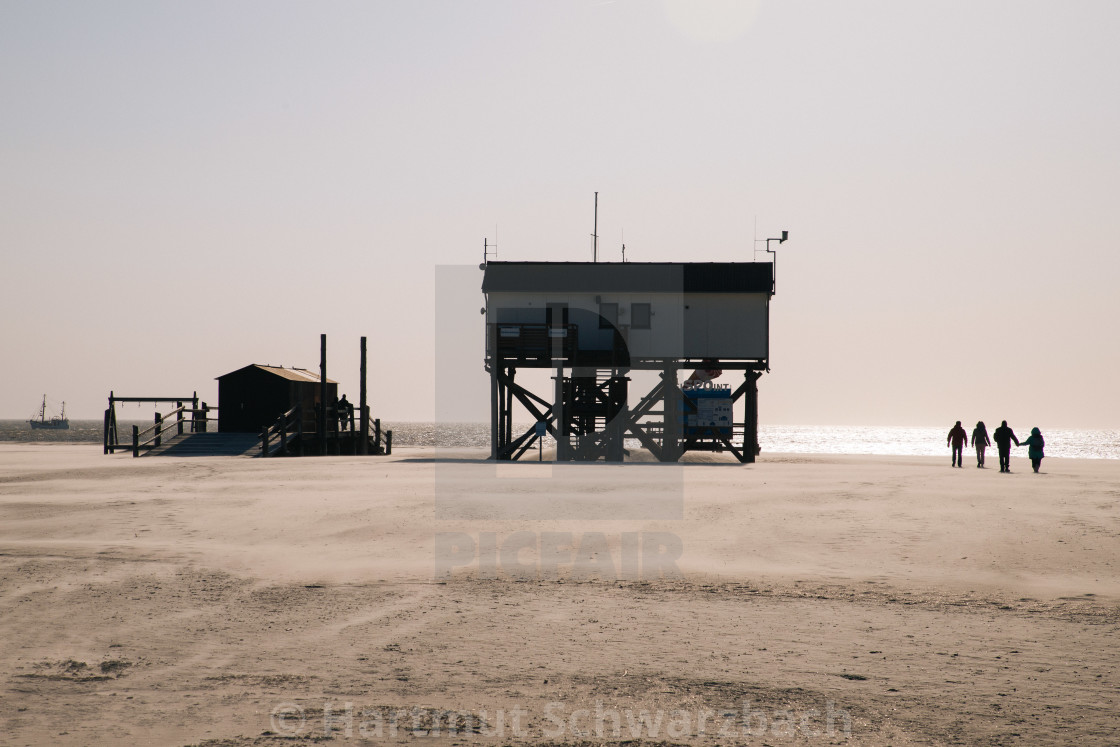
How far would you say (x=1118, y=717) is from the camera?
6082 mm

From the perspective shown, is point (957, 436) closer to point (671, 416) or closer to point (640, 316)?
point (671, 416)

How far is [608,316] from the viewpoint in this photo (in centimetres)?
3180

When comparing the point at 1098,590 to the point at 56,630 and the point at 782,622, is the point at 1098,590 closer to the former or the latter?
the point at 782,622

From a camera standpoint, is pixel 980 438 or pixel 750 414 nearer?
pixel 980 438

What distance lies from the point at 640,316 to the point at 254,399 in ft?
58.0

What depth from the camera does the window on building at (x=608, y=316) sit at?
1252 inches

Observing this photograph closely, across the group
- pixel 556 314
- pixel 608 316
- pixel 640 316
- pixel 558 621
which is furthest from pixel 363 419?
pixel 558 621

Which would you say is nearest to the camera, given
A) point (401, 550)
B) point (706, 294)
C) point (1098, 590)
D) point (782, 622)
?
point (782, 622)

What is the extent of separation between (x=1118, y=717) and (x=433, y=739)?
4.86m

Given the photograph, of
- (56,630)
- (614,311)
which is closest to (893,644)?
(56,630)

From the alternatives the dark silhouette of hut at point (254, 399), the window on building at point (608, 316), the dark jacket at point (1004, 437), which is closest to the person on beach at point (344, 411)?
the dark silhouette of hut at point (254, 399)

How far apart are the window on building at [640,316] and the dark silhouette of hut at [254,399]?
15287 millimetres

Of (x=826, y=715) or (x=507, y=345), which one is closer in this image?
(x=826, y=715)

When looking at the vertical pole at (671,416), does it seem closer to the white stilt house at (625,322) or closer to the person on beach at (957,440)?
the white stilt house at (625,322)
